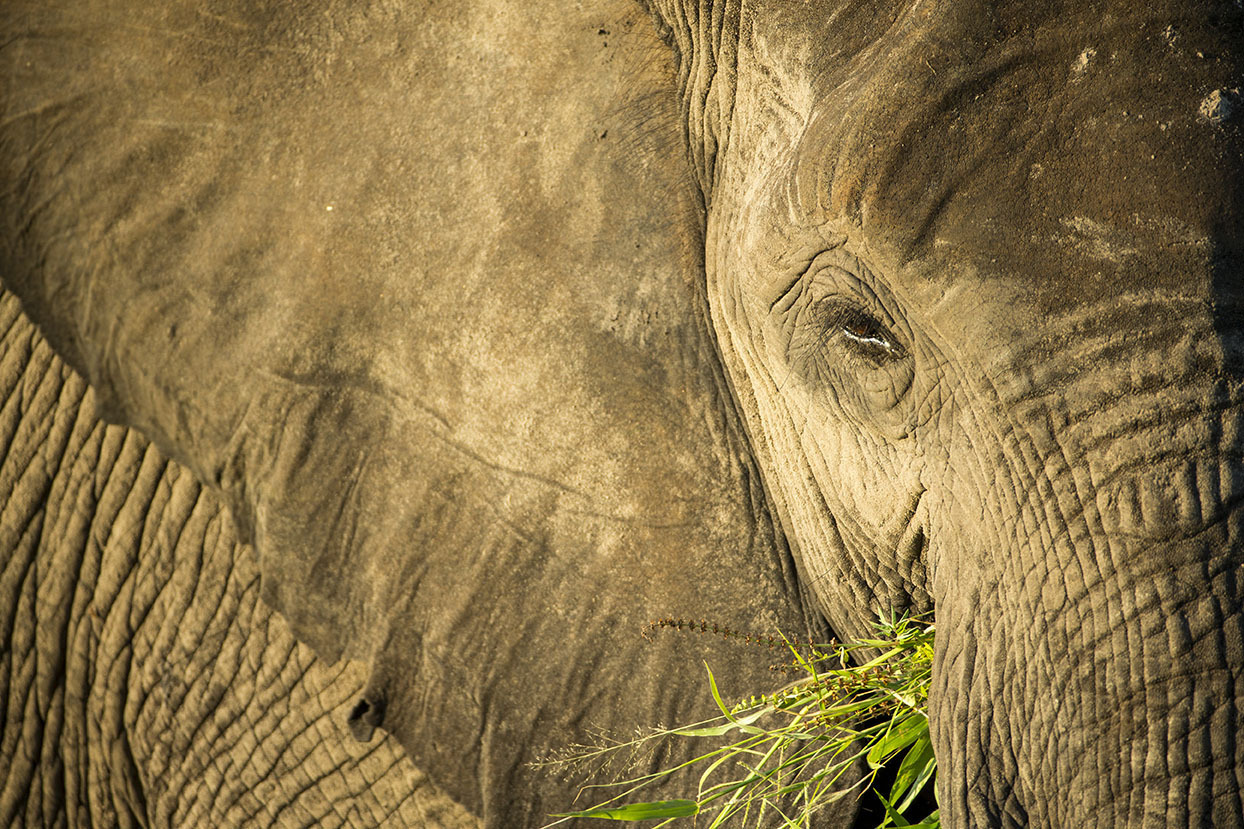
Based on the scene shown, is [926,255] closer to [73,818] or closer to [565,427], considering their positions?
[565,427]

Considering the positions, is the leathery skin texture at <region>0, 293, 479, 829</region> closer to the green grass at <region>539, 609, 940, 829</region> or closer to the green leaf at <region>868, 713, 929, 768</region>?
the green grass at <region>539, 609, 940, 829</region>

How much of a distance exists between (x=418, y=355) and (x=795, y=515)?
2.14 ft

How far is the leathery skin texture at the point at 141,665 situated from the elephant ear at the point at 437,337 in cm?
23

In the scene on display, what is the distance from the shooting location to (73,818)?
285cm

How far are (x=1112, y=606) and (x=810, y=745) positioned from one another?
764 mm

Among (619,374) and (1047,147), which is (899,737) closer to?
(619,374)

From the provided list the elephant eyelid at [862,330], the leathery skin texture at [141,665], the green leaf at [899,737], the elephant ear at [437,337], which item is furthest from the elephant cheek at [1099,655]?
the leathery skin texture at [141,665]

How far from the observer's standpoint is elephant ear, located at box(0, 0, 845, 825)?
199cm

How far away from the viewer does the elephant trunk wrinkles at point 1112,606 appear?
1311 millimetres

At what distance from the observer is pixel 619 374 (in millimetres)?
1984

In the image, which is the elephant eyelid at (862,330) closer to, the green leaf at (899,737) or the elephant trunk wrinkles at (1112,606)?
Result: the elephant trunk wrinkles at (1112,606)

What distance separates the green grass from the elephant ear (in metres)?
0.07

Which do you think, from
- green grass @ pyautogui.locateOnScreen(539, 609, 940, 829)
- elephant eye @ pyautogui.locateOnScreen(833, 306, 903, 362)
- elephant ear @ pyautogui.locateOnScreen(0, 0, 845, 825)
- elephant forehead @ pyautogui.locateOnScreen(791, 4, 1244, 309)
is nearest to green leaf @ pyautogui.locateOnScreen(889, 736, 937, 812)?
green grass @ pyautogui.locateOnScreen(539, 609, 940, 829)

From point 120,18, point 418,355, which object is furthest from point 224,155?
point 418,355
